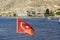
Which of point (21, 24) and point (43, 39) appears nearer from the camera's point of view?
point (21, 24)

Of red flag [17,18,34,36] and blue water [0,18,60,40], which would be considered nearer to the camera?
red flag [17,18,34,36]

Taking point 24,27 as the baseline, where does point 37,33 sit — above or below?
below

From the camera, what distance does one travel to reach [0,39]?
53.5 m

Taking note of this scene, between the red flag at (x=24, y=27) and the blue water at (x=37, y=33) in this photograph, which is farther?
the blue water at (x=37, y=33)

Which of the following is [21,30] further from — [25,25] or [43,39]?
[43,39]

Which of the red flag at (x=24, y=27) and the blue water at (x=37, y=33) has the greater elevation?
the red flag at (x=24, y=27)

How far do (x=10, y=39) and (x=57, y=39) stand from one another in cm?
842

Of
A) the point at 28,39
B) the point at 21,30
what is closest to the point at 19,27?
the point at 21,30

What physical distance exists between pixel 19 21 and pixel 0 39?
25612 millimetres

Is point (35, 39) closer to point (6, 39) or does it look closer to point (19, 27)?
point (6, 39)

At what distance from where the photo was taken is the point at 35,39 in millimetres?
53312

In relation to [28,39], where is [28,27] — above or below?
above

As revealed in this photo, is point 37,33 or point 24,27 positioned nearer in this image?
point 24,27

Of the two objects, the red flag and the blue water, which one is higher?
the red flag
